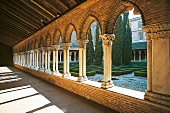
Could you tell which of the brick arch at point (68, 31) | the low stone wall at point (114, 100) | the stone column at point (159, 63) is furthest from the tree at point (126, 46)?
the stone column at point (159, 63)

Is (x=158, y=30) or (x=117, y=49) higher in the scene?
(x=117, y=49)

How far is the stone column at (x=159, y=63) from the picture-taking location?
123 inches

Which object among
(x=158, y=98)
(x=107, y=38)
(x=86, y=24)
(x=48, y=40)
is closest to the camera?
(x=158, y=98)

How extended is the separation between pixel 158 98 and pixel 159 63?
2.58 feet

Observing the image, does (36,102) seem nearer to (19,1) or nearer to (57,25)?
(57,25)

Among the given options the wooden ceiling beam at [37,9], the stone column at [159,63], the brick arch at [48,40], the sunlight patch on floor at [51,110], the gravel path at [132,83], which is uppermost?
the wooden ceiling beam at [37,9]

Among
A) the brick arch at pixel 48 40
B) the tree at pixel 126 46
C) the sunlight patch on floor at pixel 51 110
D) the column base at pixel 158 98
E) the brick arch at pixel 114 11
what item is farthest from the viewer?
the tree at pixel 126 46

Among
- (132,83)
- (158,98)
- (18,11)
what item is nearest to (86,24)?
(158,98)

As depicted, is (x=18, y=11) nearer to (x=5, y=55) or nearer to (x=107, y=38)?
(x=107, y=38)

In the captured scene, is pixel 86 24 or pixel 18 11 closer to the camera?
pixel 86 24

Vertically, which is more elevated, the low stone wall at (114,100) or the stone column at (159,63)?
the stone column at (159,63)

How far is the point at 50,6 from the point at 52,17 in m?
1.12

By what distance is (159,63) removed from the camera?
3.27 meters

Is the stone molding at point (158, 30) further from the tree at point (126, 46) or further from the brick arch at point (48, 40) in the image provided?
the tree at point (126, 46)
